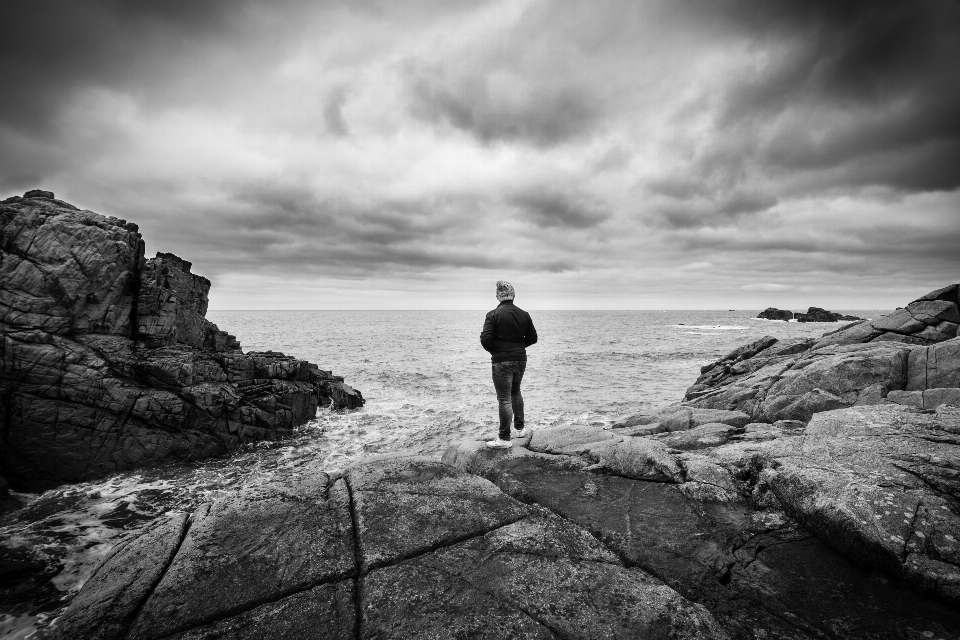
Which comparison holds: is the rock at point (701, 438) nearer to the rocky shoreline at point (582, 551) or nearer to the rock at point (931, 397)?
the rocky shoreline at point (582, 551)

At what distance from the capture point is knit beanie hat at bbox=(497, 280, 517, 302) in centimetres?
953

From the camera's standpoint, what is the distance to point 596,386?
29.6 m

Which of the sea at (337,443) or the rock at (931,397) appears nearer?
the sea at (337,443)

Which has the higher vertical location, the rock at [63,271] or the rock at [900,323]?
the rock at [63,271]

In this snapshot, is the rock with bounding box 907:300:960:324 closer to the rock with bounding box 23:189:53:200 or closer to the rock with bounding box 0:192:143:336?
the rock with bounding box 0:192:143:336

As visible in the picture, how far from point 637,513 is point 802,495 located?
2065 mm

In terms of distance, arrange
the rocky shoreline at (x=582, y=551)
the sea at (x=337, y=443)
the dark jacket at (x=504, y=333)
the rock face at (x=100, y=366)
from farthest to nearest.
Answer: the rock face at (x=100, y=366) → the dark jacket at (x=504, y=333) → the sea at (x=337, y=443) → the rocky shoreline at (x=582, y=551)

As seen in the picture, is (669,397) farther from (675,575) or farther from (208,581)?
(208,581)

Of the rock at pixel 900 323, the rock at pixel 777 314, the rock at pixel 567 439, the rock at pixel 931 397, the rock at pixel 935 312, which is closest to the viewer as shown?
the rock at pixel 567 439

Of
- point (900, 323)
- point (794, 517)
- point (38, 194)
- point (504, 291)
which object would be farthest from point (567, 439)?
point (38, 194)

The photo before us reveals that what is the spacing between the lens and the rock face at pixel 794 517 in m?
3.77

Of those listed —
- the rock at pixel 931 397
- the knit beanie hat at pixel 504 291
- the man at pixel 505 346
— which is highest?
the knit beanie hat at pixel 504 291

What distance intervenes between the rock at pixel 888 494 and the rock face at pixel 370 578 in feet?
7.41

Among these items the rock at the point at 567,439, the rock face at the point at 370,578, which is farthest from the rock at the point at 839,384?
the rock face at the point at 370,578
